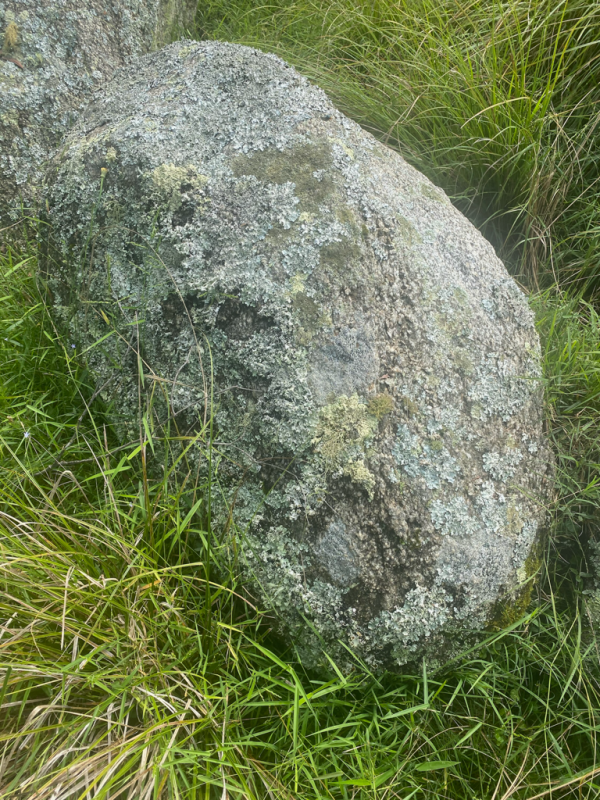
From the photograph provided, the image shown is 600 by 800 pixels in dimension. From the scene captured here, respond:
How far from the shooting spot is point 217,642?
1646 mm

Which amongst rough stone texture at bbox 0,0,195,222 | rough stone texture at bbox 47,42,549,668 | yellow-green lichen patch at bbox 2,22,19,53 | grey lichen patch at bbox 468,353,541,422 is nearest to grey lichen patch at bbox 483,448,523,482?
rough stone texture at bbox 47,42,549,668

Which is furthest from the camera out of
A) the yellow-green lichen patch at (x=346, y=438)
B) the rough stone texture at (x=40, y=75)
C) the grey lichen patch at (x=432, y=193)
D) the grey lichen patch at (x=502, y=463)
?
the rough stone texture at (x=40, y=75)

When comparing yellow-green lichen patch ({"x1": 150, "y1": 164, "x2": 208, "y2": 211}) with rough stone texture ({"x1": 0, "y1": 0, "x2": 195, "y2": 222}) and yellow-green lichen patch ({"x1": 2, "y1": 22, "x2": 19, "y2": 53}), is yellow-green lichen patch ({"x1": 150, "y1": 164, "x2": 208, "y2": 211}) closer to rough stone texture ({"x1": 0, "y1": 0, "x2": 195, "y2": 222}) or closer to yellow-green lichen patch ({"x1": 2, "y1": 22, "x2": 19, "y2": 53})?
rough stone texture ({"x1": 0, "y1": 0, "x2": 195, "y2": 222})

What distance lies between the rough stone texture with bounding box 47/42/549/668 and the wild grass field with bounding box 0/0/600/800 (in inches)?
5.1

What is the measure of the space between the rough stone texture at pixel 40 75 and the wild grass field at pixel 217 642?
1.37 ft

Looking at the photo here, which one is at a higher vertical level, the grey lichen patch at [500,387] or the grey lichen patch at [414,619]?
the grey lichen patch at [500,387]

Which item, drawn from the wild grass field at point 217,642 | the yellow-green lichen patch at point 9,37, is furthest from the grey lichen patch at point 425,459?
the yellow-green lichen patch at point 9,37

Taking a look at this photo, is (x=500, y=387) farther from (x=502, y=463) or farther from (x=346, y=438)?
(x=346, y=438)

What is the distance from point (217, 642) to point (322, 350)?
35.5 inches

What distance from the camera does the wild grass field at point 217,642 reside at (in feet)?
4.83

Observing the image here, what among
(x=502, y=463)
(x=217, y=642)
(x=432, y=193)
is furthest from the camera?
(x=432, y=193)

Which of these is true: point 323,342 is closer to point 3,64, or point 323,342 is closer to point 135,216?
point 135,216

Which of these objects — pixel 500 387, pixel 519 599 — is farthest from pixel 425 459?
pixel 519 599

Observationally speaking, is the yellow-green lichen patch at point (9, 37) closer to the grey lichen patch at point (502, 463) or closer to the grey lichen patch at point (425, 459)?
the grey lichen patch at point (425, 459)
